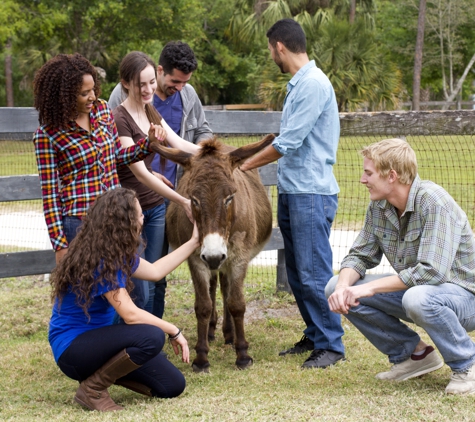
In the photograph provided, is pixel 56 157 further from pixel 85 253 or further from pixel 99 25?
pixel 99 25

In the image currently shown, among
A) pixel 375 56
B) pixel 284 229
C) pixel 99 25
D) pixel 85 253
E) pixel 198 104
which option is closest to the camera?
pixel 85 253

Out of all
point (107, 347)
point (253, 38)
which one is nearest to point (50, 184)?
point (107, 347)

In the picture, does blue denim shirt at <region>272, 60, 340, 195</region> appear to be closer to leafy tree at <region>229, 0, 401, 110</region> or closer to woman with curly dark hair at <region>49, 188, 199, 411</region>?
woman with curly dark hair at <region>49, 188, 199, 411</region>

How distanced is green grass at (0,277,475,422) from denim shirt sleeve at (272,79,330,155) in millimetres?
1703

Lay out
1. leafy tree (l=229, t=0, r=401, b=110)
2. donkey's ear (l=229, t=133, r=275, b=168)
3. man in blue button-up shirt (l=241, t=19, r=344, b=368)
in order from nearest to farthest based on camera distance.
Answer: donkey's ear (l=229, t=133, r=275, b=168) < man in blue button-up shirt (l=241, t=19, r=344, b=368) < leafy tree (l=229, t=0, r=401, b=110)

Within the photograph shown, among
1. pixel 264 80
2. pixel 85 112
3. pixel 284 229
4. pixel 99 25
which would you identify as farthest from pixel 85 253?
pixel 99 25

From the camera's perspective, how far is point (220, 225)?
14.7ft

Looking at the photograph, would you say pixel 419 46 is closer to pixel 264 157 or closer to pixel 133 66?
pixel 264 157

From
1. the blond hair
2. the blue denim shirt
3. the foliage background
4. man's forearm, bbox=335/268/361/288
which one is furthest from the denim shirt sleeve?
the foliage background

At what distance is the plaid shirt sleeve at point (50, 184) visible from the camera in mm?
4172

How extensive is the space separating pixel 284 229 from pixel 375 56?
21.4m

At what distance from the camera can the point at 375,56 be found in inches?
993

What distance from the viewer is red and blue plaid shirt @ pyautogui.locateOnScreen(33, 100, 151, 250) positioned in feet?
13.7

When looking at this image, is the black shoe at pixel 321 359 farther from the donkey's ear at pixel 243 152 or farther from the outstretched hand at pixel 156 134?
the outstretched hand at pixel 156 134
